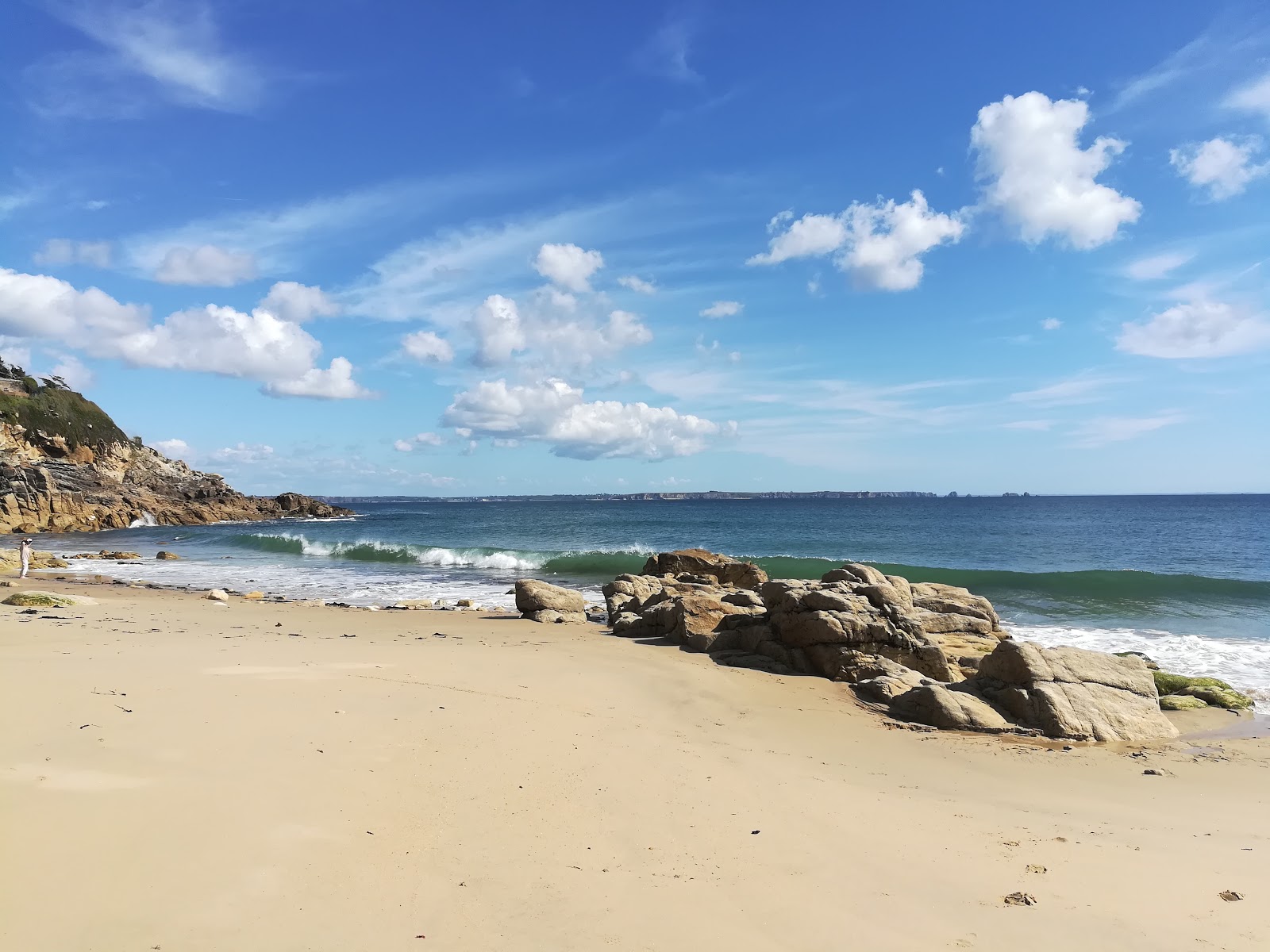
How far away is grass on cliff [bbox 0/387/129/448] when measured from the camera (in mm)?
71562

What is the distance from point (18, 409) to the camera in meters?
71.7

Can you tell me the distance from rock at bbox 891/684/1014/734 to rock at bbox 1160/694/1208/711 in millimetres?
2997

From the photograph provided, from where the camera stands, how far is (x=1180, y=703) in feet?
33.9

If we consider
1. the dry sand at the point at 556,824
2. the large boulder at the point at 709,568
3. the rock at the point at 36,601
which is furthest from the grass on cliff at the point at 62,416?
the dry sand at the point at 556,824

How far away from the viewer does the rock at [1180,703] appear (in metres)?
10.3

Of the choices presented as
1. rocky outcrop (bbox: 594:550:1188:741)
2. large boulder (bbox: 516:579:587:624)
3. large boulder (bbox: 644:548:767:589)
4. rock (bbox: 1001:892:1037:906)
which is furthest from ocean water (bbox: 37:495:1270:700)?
rock (bbox: 1001:892:1037:906)

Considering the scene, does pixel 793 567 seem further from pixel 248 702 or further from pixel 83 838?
pixel 83 838

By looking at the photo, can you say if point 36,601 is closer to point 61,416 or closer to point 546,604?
point 546,604

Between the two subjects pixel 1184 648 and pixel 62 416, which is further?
pixel 62 416

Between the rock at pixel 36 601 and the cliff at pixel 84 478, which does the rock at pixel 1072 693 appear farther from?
the cliff at pixel 84 478

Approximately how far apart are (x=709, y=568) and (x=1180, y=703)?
12.1 m

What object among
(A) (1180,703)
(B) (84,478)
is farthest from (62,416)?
(A) (1180,703)

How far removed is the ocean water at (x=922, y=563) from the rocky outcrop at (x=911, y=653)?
3.22m

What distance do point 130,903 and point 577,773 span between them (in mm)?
3098
